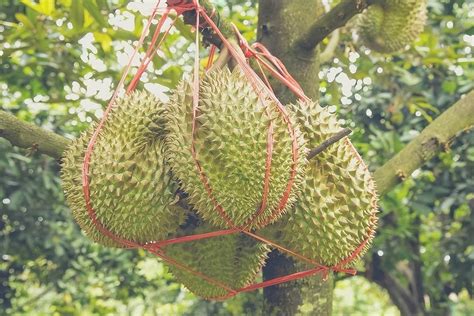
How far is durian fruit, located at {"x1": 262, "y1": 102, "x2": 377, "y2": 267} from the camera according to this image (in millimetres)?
1148

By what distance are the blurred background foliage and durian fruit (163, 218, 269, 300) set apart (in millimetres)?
714

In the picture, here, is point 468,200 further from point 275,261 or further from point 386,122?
point 275,261

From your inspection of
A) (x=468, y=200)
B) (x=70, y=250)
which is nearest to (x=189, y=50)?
(x=70, y=250)

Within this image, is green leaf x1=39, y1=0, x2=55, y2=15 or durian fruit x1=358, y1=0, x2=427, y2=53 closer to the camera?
green leaf x1=39, y1=0, x2=55, y2=15

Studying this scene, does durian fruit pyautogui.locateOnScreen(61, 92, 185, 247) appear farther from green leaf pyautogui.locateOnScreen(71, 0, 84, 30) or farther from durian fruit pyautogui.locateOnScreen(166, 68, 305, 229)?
green leaf pyautogui.locateOnScreen(71, 0, 84, 30)

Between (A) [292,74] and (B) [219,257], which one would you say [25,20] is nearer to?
(A) [292,74]

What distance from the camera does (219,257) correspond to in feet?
4.01

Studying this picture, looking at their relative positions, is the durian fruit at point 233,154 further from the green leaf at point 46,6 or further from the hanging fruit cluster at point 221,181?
the green leaf at point 46,6

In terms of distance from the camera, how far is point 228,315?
3455mm

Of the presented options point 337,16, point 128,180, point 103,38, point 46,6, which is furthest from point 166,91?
point 128,180

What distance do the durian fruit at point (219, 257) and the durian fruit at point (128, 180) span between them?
0.06 m

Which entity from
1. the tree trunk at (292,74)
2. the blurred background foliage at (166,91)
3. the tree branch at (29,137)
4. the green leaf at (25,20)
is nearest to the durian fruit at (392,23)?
the blurred background foliage at (166,91)

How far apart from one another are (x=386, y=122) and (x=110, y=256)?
1770mm

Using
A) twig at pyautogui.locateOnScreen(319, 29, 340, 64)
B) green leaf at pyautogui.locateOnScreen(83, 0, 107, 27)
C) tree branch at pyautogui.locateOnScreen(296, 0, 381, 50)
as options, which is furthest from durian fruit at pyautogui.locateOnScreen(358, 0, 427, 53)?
green leaf at pyautogui.locateOnScreen(83, 0, 107, 27)
